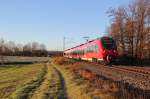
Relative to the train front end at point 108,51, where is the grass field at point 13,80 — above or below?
below

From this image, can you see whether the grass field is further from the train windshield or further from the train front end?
the train windshield

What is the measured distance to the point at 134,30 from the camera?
55.7 meters

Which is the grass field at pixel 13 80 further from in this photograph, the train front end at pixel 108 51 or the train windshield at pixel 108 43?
the train windshield at pixel 108 43

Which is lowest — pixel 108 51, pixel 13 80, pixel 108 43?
pixel 13 80

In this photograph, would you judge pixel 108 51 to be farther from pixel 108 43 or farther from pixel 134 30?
pixel 134 30

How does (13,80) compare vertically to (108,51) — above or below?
below

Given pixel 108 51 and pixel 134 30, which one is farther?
pixel 134 30

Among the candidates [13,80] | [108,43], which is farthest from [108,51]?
[13,80]

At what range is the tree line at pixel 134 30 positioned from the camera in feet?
174

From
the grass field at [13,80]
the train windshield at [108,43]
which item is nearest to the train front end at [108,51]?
the train windshield at [108,43]

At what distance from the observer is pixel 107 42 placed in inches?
1438

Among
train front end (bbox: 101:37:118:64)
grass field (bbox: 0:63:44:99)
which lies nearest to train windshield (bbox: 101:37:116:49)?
train front end (bbox: 101:37:118:64)

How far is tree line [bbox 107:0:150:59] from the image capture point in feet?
174

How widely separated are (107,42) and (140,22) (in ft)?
63.4
